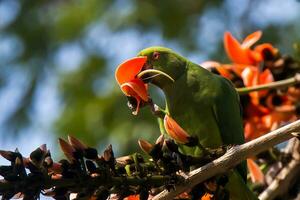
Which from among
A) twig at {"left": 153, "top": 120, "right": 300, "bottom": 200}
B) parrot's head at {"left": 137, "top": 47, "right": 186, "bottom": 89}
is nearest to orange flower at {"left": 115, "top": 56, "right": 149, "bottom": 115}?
parrot's head at {"left": 137, "top": 47, "right": 186, "bottom": 89}

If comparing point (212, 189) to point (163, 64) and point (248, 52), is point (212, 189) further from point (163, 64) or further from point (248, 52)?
point (248, 52)

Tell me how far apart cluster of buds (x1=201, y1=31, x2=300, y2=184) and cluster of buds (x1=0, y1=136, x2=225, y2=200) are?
2.62 ft

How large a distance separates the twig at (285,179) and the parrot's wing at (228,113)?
6.8 inches

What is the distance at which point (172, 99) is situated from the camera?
2219mm

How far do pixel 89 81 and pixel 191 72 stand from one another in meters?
3.25

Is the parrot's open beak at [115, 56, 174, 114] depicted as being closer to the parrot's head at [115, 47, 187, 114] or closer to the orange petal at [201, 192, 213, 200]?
the parrot's head at [115, 47, 187, 114]

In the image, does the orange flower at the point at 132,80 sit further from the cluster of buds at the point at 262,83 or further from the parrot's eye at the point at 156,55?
the cluster of buds at the point at 262,83

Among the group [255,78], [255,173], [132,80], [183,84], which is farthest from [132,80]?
[255,78]

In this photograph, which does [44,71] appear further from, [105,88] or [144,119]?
[144,119]

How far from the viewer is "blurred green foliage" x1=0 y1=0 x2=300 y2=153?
A: 15.5 ft

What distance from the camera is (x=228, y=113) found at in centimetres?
219

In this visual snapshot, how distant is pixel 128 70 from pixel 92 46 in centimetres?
419

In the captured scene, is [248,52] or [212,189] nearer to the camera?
[212,189]

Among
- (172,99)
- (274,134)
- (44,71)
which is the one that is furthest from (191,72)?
(44,71)
